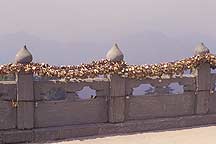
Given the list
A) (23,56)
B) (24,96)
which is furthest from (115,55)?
(24,96)

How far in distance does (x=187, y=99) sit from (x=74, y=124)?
342cm

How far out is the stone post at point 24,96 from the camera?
9.20 metres

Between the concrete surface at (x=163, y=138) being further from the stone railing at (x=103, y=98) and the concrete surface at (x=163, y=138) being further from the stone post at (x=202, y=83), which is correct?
the stone post at (x=202, y=83)

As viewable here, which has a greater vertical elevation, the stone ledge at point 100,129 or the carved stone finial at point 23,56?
the carved stone finial at point 23,56

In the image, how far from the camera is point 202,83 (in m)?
11.1

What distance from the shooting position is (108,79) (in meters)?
10.1

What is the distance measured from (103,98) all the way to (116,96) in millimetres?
348

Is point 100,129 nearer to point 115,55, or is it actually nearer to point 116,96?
point 116,96

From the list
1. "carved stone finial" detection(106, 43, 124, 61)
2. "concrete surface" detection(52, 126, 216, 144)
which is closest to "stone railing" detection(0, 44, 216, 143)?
"carved stone finial" detection(106, 43, 124, 61)

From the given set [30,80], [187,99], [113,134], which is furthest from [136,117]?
[30,80]

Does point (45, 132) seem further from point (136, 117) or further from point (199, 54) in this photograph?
point (199, 54)

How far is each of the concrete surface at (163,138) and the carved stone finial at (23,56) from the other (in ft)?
6.97

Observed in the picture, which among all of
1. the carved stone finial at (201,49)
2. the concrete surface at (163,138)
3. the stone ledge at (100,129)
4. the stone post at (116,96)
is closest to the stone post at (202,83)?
the carved stone finial at (201,49)

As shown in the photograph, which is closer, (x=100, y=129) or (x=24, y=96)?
(x=24, y=96)
